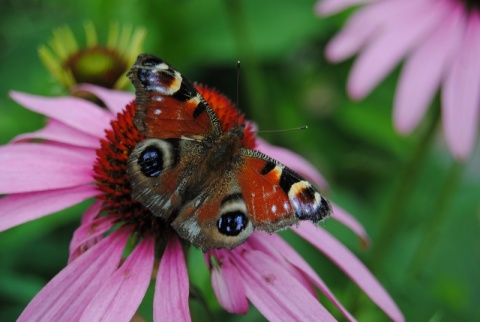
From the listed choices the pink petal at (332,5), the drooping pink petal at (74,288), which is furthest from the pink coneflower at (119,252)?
the pink petal at (332,5)

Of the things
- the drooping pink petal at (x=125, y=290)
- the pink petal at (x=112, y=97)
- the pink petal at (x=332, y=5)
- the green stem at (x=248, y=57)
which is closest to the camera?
the drooping pink petal at (x=125, y=290)

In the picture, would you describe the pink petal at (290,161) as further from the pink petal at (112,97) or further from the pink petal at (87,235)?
the pink petal at (87,235)

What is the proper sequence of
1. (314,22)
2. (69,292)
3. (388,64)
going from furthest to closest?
(314,22) < (388,64) < (69,292)

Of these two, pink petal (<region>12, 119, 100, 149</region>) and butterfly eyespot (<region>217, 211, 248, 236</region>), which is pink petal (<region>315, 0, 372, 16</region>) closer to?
pink petal (<region>12, 119, 100, 149</region>)

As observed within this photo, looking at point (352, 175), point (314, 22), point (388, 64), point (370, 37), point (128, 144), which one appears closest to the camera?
point (128, 144)

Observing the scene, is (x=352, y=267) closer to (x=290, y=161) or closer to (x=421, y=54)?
(x=290, y=161)

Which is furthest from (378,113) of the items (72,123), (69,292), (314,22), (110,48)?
(69,292)

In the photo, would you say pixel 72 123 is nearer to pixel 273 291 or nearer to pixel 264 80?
pixel 273 291
